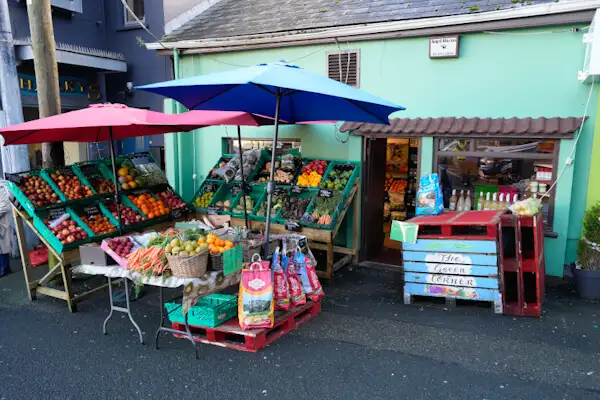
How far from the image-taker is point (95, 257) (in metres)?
5.37

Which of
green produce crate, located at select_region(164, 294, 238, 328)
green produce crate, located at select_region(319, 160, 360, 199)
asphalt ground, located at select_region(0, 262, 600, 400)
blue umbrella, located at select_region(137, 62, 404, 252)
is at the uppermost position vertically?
blue umbrella, located at select_region(137, 62, 404, 252)

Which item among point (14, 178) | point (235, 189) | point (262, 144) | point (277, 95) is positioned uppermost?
point (277, 95)

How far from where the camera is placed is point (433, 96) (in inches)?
297

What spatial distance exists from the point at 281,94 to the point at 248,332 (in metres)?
2.61

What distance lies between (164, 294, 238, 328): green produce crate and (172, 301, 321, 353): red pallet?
74 mm

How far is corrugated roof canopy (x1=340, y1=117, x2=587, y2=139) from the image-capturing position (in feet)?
21.1

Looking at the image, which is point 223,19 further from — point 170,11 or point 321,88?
point 321,88

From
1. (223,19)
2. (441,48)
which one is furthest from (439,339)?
(223,19)

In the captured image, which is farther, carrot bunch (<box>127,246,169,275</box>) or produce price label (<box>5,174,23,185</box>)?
produce price label (<box>5,174,23,185</box>)

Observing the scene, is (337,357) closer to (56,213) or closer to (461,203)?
(461,203)

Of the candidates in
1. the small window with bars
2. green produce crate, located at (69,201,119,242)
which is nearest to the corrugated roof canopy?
the small window with bars

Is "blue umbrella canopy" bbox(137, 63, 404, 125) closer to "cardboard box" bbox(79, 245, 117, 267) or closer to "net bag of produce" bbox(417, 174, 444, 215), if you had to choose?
"net bag of produce" bbox(417, 174, 444, 215)

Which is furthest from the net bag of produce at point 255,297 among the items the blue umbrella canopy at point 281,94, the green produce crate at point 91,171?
the green produce crate at point 91,171

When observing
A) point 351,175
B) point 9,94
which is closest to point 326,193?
point 351,175
